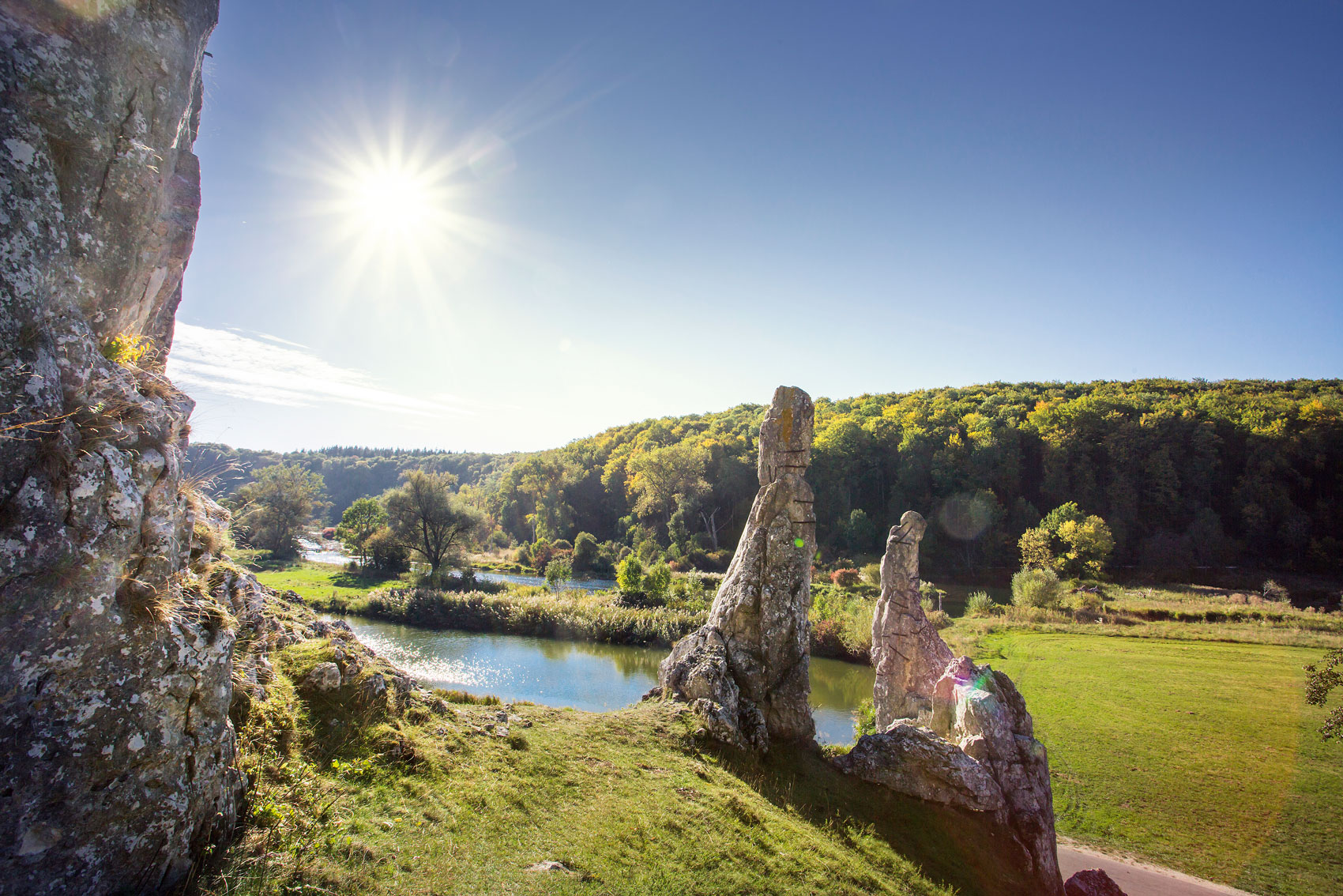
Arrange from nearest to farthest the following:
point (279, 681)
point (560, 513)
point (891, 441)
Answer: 1. point (279, 681)
2. point (891, 441)
3. point (560, 513)

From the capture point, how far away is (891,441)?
6375cm

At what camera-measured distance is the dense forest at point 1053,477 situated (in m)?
49.1

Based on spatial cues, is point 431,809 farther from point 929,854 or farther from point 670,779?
point 929,854

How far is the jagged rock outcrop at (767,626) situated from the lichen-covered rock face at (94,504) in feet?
27.3

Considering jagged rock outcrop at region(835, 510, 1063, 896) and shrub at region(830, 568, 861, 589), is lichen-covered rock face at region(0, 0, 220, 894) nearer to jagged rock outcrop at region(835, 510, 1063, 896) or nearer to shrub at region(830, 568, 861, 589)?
jagged rock outcrop at region(835, 510, 1063, 896)

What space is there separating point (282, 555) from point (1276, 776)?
224 feet

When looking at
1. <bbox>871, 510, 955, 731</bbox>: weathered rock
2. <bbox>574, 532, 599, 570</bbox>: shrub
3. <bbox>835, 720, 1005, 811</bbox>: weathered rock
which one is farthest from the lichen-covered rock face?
<bbox>574, 532, 599, 570</bbox>: shrub

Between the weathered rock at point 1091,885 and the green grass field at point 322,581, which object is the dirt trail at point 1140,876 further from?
the green grass field at point 322,581

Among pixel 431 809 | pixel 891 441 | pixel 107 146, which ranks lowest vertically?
pixel 431 809

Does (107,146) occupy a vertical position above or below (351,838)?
above

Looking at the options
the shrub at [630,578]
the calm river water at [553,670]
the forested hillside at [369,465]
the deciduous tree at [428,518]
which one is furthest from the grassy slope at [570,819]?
the forested hillside at [369,465]

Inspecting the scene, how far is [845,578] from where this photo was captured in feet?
148

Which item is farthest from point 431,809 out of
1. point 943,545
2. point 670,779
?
point 943,545

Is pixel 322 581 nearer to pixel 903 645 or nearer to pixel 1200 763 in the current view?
pixel 903 645
